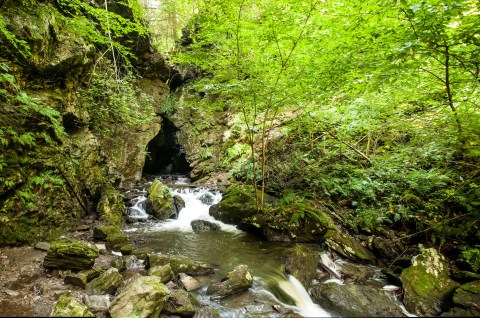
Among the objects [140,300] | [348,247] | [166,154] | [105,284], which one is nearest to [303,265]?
[348,247]

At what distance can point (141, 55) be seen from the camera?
14141mm

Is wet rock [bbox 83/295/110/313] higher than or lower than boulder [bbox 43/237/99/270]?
lower

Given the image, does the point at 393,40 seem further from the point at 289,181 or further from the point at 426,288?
the point at 289,181

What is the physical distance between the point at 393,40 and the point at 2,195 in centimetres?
701

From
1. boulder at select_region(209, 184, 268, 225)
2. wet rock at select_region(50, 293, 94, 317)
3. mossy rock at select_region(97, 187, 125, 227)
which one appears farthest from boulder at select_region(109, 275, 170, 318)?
boulder at select_region(209, 184, 268, 225)

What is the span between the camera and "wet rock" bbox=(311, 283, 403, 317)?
3.93 m

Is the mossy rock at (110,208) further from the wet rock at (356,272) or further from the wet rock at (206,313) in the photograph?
the wet rock at (356,272)

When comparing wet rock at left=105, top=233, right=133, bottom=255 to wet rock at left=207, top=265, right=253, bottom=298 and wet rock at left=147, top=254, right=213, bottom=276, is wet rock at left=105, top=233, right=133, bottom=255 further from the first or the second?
wet rock at left=207, top=265, right=253, bottom=298

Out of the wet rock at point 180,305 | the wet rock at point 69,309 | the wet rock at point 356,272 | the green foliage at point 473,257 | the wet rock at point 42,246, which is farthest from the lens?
the wet rock at point 356,272

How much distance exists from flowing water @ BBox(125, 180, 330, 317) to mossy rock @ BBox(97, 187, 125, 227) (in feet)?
1.44

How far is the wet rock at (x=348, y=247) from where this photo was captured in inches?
234

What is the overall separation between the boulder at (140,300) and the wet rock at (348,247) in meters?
4.50

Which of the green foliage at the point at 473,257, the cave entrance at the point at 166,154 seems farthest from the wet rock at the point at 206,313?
the cave entrance at the point at 166,154

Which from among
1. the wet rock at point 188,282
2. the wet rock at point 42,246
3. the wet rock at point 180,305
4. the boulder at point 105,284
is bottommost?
the wet rock at point 188,282
